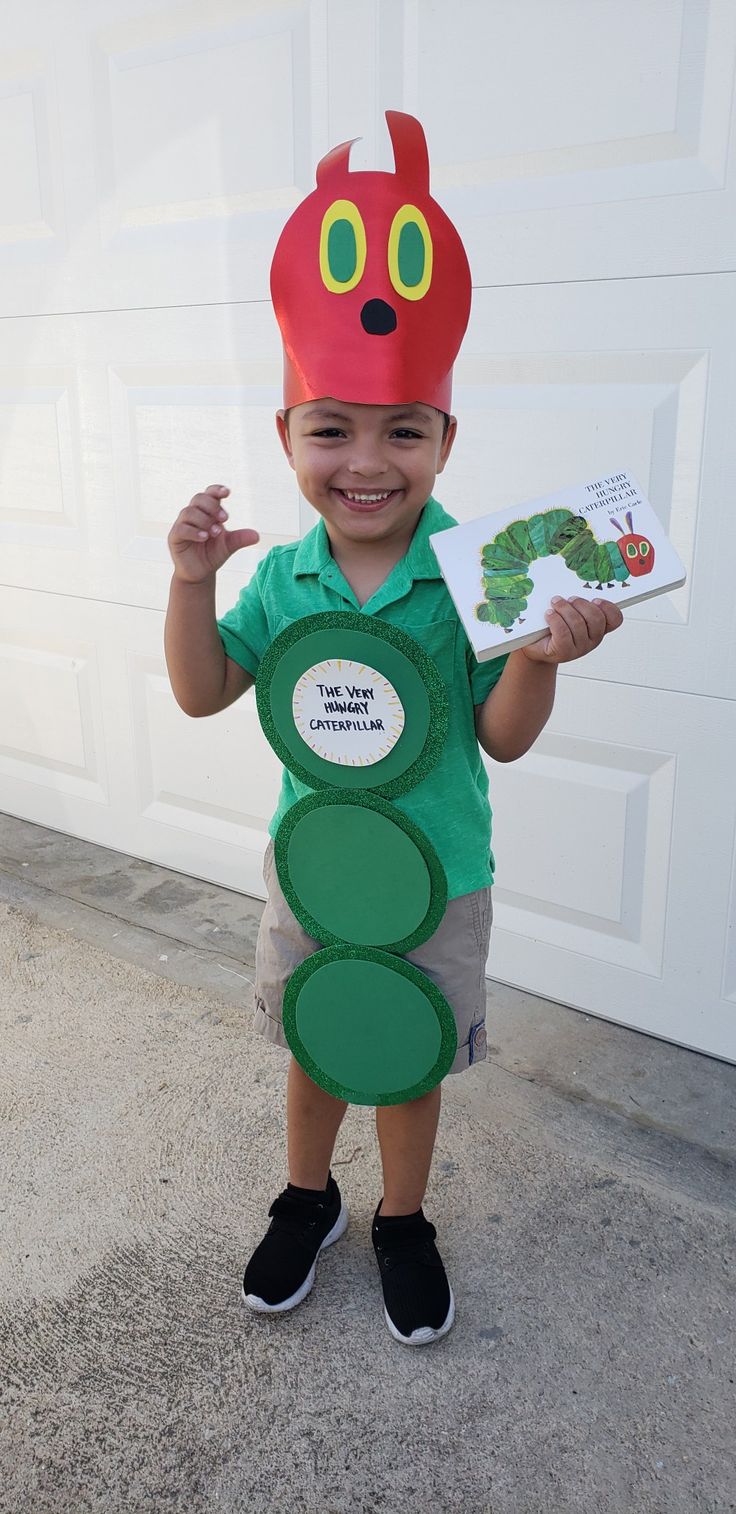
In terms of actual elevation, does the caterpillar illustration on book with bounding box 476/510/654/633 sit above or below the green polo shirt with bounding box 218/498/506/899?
above

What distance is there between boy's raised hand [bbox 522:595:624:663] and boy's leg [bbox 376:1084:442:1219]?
0.58 meters

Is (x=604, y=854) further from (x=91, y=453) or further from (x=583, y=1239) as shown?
(x=91, y=453)

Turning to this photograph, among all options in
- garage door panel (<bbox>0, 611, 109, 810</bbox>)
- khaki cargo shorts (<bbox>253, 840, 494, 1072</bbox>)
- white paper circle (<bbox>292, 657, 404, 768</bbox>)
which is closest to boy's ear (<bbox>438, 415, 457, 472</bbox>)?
white paper circle (<bbox>292, 657, 404, 768</bbox>)

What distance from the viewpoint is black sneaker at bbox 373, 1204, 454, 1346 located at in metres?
1.32

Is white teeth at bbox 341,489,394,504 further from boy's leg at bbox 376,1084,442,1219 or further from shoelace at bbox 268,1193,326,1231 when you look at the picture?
shoelace at bbox 268,1193,326,1231

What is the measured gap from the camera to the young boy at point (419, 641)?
3.62 ft

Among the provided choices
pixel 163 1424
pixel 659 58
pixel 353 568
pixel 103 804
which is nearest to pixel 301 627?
pixel 353 568

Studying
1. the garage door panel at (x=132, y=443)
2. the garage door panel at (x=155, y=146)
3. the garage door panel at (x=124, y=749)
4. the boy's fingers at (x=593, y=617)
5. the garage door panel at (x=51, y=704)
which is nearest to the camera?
the boy's fingers at (x=593, y=617)

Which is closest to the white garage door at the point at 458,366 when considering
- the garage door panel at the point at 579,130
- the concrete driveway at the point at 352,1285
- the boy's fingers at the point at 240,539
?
the garage door panel at the point at 579,130

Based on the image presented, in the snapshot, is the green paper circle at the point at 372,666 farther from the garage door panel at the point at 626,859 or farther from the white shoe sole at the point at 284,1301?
the garage door panel at the point at 626,859

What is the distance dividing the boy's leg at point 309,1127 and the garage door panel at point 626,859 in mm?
722

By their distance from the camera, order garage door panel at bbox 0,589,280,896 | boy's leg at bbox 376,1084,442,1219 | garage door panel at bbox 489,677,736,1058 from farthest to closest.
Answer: garage door panel at bbox 0,589,280,896 → garage door panel at bbox 489,677,736,1058 → boy's leg at bbox 376,1084,442,1219

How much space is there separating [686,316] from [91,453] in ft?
4.43

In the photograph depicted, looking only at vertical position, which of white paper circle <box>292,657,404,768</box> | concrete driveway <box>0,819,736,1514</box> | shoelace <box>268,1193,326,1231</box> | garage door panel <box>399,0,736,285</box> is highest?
garage door panel <box>399,0,736,285</box>
